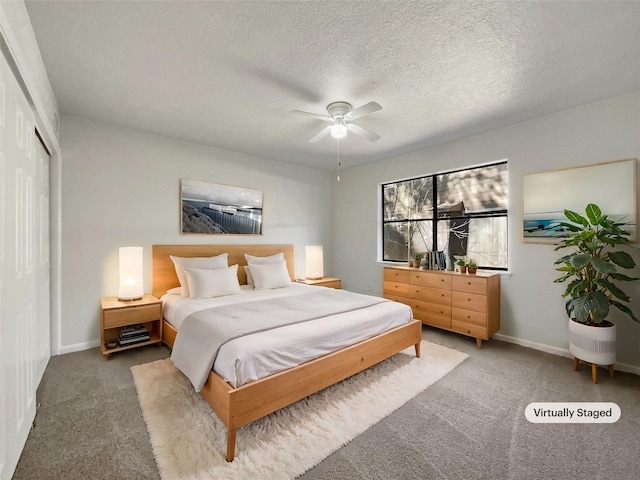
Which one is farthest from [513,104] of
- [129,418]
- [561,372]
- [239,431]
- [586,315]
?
[129,418]

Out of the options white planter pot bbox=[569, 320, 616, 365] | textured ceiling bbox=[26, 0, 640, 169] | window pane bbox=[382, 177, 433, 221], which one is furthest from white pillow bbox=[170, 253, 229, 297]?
white planter pot bbox=[569, 320, 616, 365]

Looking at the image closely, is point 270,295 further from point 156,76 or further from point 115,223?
point 156,76

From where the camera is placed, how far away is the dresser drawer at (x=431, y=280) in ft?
11.9

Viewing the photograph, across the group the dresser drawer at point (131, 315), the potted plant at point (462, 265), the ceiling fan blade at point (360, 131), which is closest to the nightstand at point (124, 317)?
the dresser drawer at point (131, 315)

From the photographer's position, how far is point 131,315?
307cm

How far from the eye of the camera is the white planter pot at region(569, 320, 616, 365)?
8.16 ft

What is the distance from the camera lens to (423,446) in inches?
70.2

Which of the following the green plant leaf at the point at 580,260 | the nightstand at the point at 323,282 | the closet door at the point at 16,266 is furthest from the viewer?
the nightstand at the point at 323,282

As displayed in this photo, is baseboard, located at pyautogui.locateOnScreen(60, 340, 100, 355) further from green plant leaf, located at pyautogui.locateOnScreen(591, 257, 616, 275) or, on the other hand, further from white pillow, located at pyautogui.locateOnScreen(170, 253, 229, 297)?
green plant leaf, located at pyautogui.locateOnScreen(591, 257, 616, 275)

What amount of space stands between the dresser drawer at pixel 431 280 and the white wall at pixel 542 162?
685 millimetres

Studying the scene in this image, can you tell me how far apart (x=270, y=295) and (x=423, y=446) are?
2.21 metres

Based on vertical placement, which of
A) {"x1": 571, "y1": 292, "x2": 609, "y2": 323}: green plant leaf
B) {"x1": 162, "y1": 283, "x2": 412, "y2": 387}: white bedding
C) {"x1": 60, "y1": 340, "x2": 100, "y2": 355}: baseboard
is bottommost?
{"x1": 60, "y1": 340, "x2": 100, "y2": 355}: baseboard

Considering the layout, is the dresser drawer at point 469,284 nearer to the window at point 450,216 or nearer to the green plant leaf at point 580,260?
the window at point 450,216

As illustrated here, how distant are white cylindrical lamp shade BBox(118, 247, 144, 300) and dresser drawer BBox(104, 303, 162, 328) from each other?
219mm
